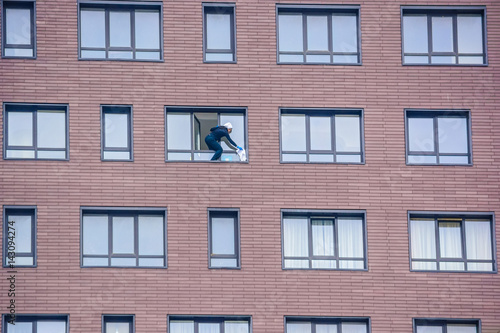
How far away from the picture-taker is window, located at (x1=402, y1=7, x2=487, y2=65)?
40000 mm

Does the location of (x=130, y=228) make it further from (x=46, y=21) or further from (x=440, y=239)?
(x=440, y=239)

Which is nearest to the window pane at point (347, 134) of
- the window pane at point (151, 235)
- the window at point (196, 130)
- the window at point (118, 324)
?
the window at point (196, 130)

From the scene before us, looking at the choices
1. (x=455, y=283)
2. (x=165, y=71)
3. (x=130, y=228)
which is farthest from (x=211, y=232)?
(x=455, y=283)

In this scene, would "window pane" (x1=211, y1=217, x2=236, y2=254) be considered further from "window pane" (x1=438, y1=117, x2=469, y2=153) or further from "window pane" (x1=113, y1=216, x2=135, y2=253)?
"window pane" (x1=438, y1=117, x2=469, y2=153)

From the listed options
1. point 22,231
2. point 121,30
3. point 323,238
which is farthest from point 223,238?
point 121,30

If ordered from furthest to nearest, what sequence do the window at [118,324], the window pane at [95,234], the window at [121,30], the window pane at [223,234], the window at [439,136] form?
1. the window at [439,136]
2. the window at [121,30]
3. the window pane at [223,234]
4. the window pane at [95,234]
5. the window at [118,324]

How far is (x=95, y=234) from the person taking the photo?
38094 mm

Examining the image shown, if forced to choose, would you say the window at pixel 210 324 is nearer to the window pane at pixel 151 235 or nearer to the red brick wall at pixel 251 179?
the red brick wall at pixel 251 179

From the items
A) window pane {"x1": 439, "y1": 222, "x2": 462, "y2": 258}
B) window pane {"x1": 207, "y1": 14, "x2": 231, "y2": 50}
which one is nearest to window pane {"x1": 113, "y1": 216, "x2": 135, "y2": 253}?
window pane {"x1": 207, "y1": 14, "x2": 231, "y2": 50}

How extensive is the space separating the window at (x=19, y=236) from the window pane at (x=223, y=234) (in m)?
5.52

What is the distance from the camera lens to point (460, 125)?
39.7m

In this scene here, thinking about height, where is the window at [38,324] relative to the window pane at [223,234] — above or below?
below

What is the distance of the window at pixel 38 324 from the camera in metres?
37.2

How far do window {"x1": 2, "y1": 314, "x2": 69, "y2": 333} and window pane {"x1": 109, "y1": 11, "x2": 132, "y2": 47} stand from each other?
8.87 metres
